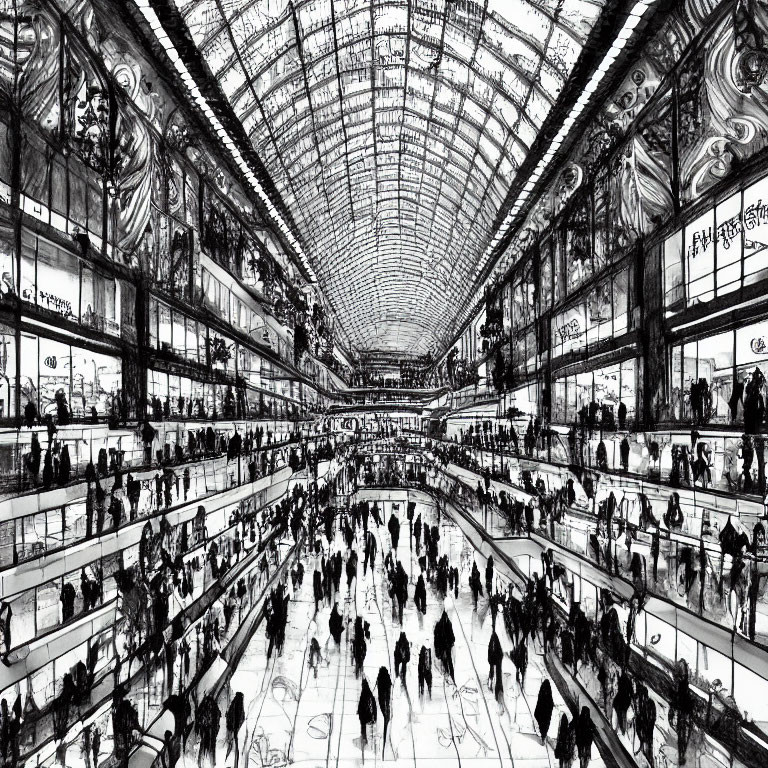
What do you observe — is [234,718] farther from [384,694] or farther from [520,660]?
[520,660]

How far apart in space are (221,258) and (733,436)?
46.3ft

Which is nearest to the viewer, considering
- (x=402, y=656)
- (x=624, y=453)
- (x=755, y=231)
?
(x=755, y=231)

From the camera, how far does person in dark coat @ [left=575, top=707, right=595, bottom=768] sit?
8828mm

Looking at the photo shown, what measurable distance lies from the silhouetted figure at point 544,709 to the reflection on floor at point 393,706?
143 mm

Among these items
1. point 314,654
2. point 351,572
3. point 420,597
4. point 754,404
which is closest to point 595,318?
point 420,597

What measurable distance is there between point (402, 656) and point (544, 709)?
351 cm

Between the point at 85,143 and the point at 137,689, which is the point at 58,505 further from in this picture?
the point at 85,143

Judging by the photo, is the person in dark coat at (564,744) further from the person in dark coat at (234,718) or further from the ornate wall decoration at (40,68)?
the ornate wall decoration at (40,68)


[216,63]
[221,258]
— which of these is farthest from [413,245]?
[216,63]

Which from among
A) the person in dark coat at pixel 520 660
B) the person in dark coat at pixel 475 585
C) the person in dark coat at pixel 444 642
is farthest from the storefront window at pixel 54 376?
the person in dark coat at pixel 475 585

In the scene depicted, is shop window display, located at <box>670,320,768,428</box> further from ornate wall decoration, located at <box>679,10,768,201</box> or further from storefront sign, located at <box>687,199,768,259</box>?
ornate wall decoration, located at <box>679,10,768,201</box>

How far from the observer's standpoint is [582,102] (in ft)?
45.4

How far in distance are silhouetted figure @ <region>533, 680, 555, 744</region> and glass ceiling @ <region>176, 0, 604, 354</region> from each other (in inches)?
444

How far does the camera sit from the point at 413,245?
139 ft
